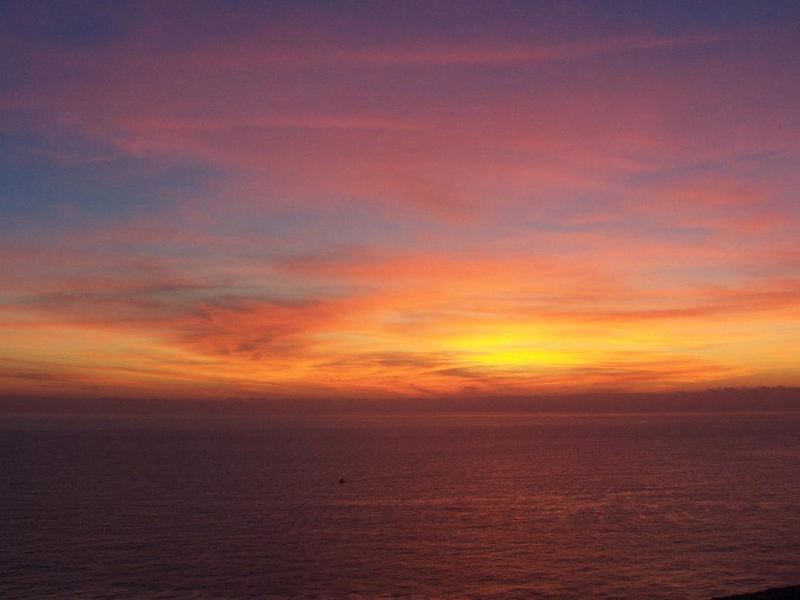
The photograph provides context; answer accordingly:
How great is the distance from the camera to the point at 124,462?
15900cm

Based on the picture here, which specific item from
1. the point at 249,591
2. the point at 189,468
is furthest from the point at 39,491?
the point at 249,591

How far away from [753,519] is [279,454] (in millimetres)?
Result: 127479

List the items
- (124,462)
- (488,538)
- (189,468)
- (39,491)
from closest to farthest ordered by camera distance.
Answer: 1. (488,538)
2. (39,491)
3. (189,468)
4. (124,462)

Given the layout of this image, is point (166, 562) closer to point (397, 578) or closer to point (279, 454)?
point (397, 578)

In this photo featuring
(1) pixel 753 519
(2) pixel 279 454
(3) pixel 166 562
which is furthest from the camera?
(2) pixel 279 454

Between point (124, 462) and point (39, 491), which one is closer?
point (39, 491)

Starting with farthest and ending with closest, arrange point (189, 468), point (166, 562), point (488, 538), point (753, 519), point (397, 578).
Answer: point (189, 468) → point (753, 519) → point (488, 538) → point (166, 562) → point (397, 578)

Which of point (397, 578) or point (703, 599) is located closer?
point (703, 599)

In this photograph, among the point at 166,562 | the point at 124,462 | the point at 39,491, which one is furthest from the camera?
the point at 124,462

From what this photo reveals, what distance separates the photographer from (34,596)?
53125mm

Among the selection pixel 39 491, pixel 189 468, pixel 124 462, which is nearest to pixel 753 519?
pixel 39 491

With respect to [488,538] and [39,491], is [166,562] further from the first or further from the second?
[39,491]

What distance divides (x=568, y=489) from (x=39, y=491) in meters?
73.9

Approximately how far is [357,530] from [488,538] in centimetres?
1332
